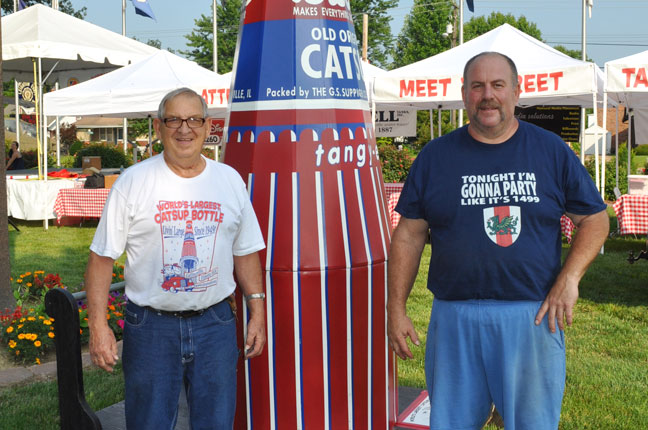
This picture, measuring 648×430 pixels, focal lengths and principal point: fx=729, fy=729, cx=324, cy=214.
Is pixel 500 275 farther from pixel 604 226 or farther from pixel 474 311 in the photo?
pixel 604 226

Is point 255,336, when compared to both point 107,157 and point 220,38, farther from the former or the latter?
point 220,38

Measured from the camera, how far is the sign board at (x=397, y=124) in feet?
50.9

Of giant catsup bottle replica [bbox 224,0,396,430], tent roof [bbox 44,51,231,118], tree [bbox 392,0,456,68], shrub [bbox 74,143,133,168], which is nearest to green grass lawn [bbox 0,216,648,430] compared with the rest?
giant catsup bottle replica [bbox 224,0,396,430]

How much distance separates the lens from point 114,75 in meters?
12.7

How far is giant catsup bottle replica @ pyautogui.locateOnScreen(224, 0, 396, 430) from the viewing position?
335 cm

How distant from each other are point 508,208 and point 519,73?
294 inches

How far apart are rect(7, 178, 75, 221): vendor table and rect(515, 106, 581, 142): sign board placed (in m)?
8.60

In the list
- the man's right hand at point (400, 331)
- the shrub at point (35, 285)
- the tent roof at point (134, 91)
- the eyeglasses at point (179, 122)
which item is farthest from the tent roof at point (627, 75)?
the eyeglasses at point (179, 122)

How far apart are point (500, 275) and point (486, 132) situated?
536 millimetres

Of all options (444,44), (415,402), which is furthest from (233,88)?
Result: (444,44)

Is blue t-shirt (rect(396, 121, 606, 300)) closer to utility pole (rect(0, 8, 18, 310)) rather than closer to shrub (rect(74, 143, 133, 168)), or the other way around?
utility pole (rect(0, 8, 18, 310))

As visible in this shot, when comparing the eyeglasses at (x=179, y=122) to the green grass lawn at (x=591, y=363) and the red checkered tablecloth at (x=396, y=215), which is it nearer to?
the green grass lawn at (x=591, y=363)

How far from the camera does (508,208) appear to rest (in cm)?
267

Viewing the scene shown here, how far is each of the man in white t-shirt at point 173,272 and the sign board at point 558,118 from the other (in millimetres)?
11584
